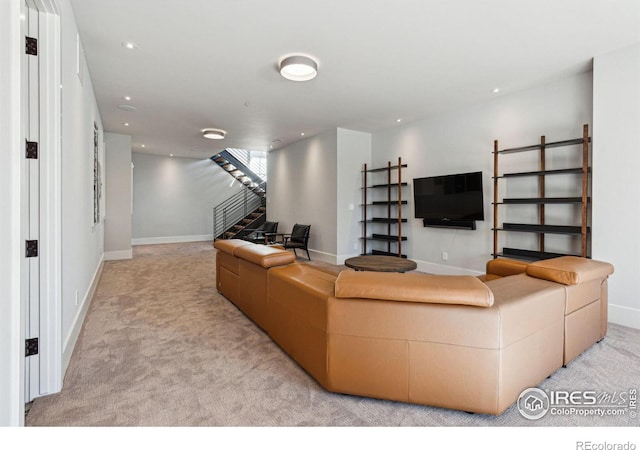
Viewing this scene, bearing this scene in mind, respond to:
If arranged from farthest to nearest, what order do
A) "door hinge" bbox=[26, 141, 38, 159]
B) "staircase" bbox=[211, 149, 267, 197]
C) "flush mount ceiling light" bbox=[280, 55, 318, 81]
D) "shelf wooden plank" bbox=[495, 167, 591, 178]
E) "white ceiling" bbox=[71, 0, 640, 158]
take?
"staircase" bbox=[211, 149, 267, 197] → "shelf wooden plank" bbox=[495, 167, 591, 178] → "flush mount ceiling light" bbox=[280, 55, 318, 81] → "white ceiling" bbox=[71, 0, 640, 158] → "door hinge" bbox=[26, 141, 38, 159]

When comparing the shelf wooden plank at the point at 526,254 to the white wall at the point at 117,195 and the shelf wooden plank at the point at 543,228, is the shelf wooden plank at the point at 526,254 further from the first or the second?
the white wall at the point at 117,195

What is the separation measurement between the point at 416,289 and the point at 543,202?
3.25m

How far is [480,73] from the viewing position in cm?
373

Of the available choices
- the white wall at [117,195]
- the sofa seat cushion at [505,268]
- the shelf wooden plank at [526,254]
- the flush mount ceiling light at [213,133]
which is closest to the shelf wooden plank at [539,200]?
the shelf wooden plank at [526,254]

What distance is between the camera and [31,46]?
1.86m

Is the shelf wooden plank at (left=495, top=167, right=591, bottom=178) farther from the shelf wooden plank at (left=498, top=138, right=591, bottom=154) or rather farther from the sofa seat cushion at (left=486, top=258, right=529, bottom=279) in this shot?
the sofa seat cushion at (left=486, top=258, right=529, bottom=279)

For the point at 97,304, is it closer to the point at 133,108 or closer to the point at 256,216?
the point at 133,108

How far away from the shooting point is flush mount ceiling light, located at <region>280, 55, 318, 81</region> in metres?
3.29

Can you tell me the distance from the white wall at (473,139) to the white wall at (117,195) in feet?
18.2

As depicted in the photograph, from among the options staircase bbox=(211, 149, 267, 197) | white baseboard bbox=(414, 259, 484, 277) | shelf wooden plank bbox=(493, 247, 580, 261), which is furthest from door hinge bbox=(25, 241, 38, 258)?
staircase bbox=(211, 149, 267, 197)

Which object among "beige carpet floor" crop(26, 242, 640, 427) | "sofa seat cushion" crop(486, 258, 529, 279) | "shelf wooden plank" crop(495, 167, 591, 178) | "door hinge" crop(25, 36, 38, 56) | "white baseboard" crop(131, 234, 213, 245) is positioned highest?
"door hinge" crop(25, 36, 38, 56)

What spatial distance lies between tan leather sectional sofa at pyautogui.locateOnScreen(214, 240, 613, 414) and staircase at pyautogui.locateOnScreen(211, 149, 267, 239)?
8545 mm

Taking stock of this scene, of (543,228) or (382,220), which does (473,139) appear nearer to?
(543,228)

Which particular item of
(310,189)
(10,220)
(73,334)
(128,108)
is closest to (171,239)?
(310,189)
